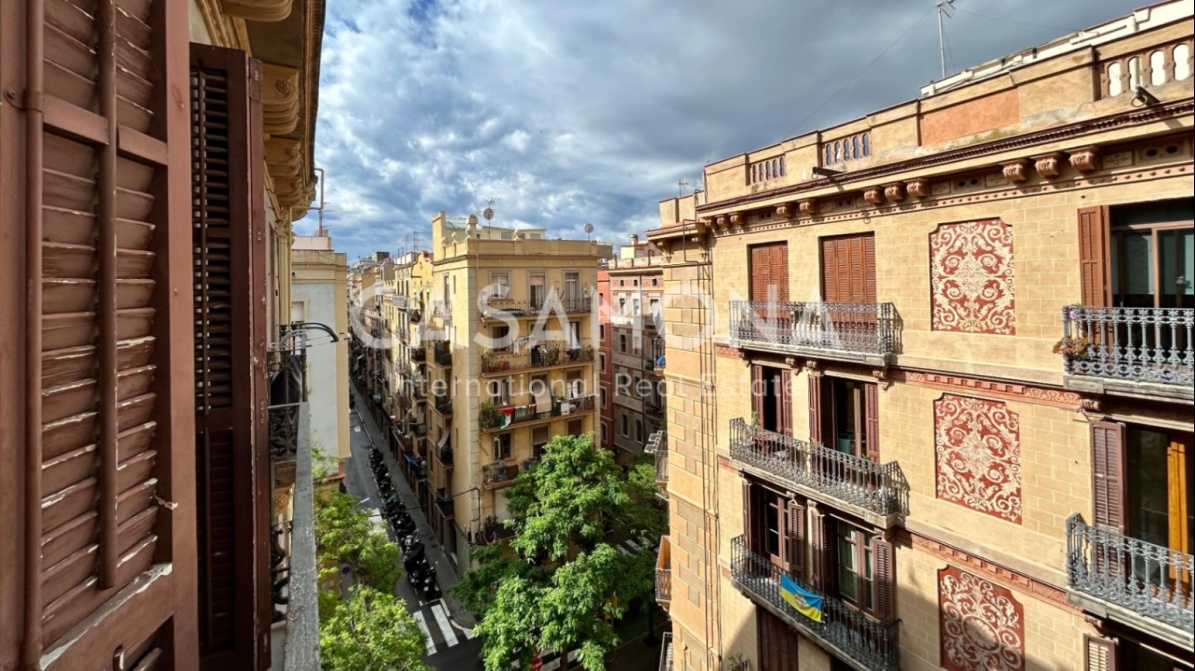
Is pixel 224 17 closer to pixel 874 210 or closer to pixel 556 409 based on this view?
pixel 874 210

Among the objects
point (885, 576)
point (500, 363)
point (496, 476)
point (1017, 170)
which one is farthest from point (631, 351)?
point (1017, 170)

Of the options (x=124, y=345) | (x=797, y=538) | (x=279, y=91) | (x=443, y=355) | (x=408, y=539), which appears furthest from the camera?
(x=408, y=539)

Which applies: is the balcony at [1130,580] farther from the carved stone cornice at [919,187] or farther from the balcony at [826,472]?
the carved stone cornice at [919,187]

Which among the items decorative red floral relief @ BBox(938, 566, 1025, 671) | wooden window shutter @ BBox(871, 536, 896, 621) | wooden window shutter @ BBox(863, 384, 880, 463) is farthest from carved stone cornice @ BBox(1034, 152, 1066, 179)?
wooden window shutter @ BBox(871, 536, 896, 621)

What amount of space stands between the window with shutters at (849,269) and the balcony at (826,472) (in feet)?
7.93

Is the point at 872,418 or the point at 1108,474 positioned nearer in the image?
the point at 1108,474

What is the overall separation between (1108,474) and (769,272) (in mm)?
5266

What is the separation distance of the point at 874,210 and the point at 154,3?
820 centimetres

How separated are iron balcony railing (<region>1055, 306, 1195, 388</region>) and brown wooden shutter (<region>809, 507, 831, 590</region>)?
4.31 m

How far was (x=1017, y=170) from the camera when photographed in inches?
246

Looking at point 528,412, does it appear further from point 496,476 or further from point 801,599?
point 801,599

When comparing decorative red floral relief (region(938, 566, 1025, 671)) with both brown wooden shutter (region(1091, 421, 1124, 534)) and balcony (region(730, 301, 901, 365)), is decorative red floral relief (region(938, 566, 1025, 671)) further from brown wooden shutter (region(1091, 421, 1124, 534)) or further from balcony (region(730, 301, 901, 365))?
balcony (region(730, 301, 901, 365))

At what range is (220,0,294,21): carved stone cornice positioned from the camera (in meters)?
4.95

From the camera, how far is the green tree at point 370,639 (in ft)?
34.2
